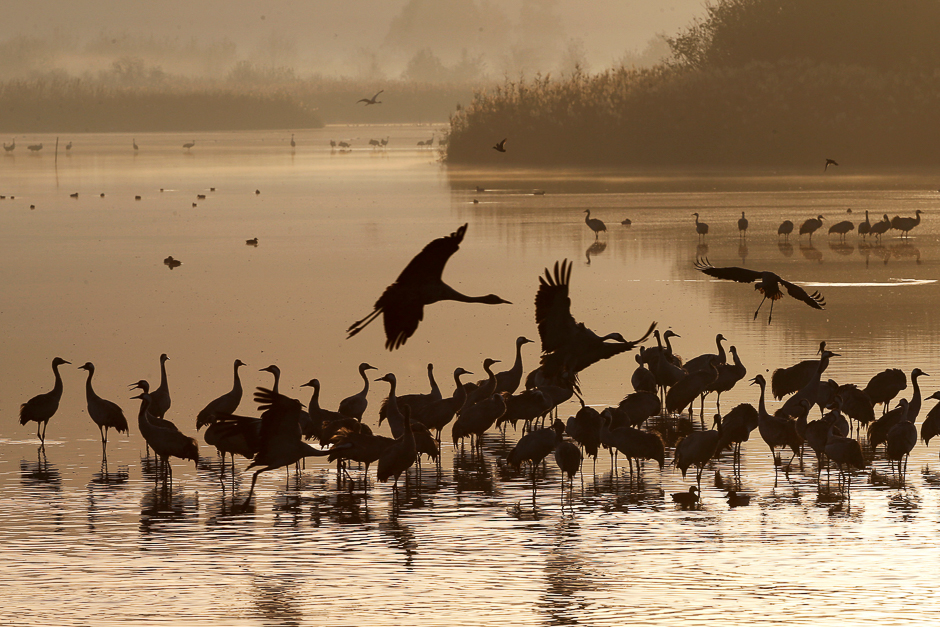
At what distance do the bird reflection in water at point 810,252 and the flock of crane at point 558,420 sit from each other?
1279 cm

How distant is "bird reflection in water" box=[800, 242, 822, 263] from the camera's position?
25.9 meters

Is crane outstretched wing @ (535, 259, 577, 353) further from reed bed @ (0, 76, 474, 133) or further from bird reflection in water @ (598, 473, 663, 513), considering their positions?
reed bed @ (0, 76, 474, 133)

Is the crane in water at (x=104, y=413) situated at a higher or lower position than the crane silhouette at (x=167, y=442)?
higher

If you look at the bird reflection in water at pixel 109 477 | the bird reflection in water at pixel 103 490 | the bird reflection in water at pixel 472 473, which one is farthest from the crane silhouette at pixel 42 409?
the bird reflection in water at pixel 472 473

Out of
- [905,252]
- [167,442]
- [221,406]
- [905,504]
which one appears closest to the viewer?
[905,504]

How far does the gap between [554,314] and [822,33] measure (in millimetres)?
53452

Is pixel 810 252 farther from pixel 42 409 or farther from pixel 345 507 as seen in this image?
pixel 345 507

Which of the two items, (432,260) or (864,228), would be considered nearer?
(432,260)

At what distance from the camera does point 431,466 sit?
12195 mm

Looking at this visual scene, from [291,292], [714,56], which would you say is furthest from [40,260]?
[714,56]

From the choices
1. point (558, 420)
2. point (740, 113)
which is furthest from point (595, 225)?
point (740, 113)

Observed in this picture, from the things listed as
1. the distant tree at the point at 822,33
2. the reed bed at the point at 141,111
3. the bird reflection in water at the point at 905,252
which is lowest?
the bird reflection in water at the point at 905,252

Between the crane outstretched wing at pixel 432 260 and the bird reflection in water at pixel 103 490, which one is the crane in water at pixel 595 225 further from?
the crane outstretched wing at pixel 432 260

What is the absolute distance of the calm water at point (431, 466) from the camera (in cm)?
869
